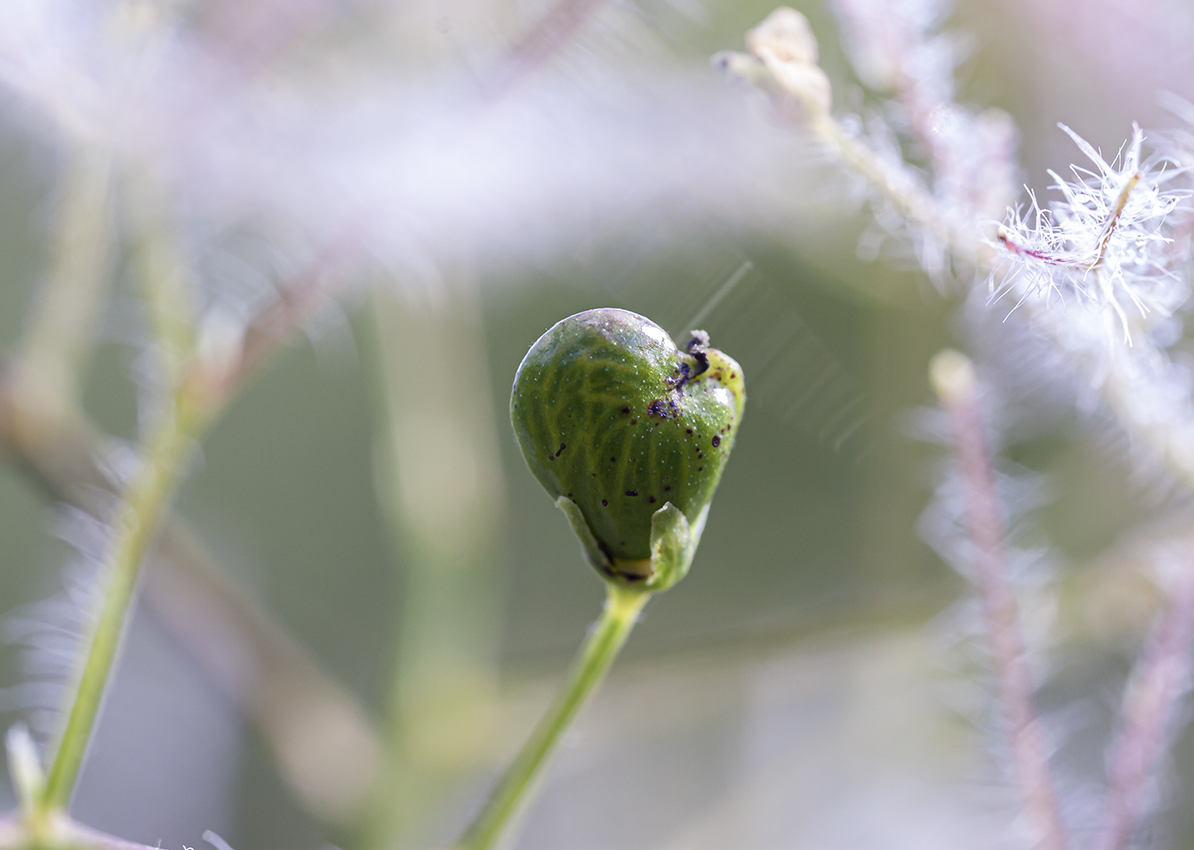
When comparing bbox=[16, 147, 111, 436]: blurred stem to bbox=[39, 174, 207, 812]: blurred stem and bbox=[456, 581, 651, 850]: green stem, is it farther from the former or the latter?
bbox=[456, 581, 651, 850]: green stem

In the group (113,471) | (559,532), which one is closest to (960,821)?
(559,532)

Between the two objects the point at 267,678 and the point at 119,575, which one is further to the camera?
the point at 267,678

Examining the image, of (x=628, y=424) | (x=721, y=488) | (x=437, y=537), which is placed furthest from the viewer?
(x=437, y=537)

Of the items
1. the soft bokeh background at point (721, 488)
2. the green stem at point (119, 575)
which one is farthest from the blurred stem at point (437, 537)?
the green stem at point (119, 575)

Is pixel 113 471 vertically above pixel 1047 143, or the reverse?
pixel 1047 143

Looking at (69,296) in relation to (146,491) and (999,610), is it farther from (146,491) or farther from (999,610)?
(999,610)

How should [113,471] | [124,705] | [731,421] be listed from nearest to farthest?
[731,421]
[113,471]
[124,705]

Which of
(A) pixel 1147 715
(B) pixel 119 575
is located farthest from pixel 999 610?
(B) pixel 119 575

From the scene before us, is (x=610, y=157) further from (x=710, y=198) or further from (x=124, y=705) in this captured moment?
(x=124, y=705)
